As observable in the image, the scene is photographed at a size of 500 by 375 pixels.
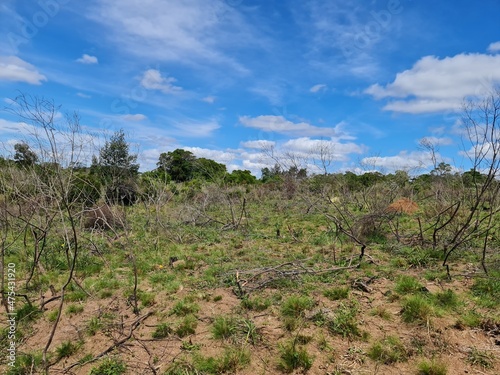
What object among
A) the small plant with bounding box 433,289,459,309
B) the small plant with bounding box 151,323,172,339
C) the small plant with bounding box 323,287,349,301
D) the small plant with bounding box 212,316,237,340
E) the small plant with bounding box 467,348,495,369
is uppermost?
the small plant with bounding box 433,289,459,309

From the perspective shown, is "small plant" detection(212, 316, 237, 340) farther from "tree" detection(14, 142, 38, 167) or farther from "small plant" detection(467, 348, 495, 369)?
"tree" detection(14, 142, 38, 167)

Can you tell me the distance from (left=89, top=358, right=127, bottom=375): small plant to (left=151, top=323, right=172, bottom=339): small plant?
0.52 meters

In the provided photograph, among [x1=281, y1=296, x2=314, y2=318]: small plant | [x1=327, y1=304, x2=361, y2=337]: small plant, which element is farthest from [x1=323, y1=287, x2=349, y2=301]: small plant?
[x1=327, y1=304, x2=361, y2=337]: small plant

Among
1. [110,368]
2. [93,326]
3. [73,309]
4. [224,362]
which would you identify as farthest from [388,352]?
[73,309]

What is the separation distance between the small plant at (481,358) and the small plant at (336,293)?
149cm

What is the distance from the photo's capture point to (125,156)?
37.7 feet

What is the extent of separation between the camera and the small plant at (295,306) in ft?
13.5

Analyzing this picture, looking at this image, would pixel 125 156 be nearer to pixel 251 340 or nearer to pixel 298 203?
pixel 298 203

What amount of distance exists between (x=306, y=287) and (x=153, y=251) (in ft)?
12.8

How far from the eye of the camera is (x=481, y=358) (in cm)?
316

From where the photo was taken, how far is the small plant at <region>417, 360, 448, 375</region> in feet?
9.82

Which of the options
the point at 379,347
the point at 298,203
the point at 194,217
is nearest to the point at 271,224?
the point at 194,217

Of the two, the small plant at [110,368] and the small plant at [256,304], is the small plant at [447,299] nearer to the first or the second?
the small plant at [256,304]

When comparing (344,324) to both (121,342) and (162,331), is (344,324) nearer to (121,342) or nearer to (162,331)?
(162,331)
